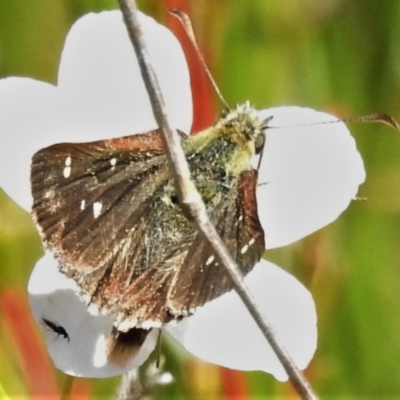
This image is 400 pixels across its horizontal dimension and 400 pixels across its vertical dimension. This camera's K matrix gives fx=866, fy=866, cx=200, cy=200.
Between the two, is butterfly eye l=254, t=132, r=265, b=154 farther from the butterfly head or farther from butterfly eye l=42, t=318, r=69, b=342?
butterfly eye l=42, t=318, r=69, b=342

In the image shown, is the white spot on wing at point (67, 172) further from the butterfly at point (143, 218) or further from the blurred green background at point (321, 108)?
the blurred green background at point (321, 108)

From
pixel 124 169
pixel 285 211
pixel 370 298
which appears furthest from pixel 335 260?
pixel 124 169

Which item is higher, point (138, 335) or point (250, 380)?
point (138, 335)

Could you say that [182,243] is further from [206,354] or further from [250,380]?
[250,380]

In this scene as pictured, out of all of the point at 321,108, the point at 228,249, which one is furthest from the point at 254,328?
the point at 321,108

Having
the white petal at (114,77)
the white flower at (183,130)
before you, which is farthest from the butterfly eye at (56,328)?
the white petal at (114,77)

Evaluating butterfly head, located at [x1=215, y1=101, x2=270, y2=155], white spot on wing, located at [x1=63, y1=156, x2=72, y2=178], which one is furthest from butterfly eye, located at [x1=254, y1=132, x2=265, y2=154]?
white spot on wing, located at [x1=63, y1=156, x2=72, y2=178]
